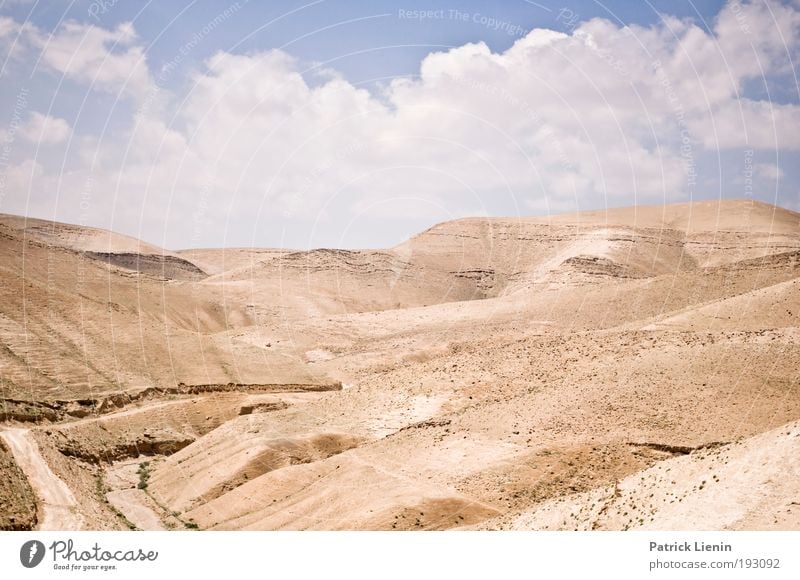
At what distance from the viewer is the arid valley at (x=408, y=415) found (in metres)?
21.8

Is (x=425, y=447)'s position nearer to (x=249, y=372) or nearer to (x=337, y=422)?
(x=337, y=422)

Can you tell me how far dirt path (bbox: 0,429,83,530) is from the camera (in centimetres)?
2226

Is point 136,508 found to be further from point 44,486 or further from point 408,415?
point 408,415

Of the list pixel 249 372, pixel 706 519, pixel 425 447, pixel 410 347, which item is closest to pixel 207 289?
pixel 410 347

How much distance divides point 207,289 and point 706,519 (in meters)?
78.1

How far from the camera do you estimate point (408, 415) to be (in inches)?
1326

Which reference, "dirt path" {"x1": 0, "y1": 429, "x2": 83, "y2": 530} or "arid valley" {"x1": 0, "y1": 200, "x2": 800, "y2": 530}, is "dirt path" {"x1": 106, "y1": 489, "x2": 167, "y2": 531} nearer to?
"arid valley" {"x1": 0, "y1": 200, "x2": 800, "y2": 530}

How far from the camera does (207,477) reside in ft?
98.6
